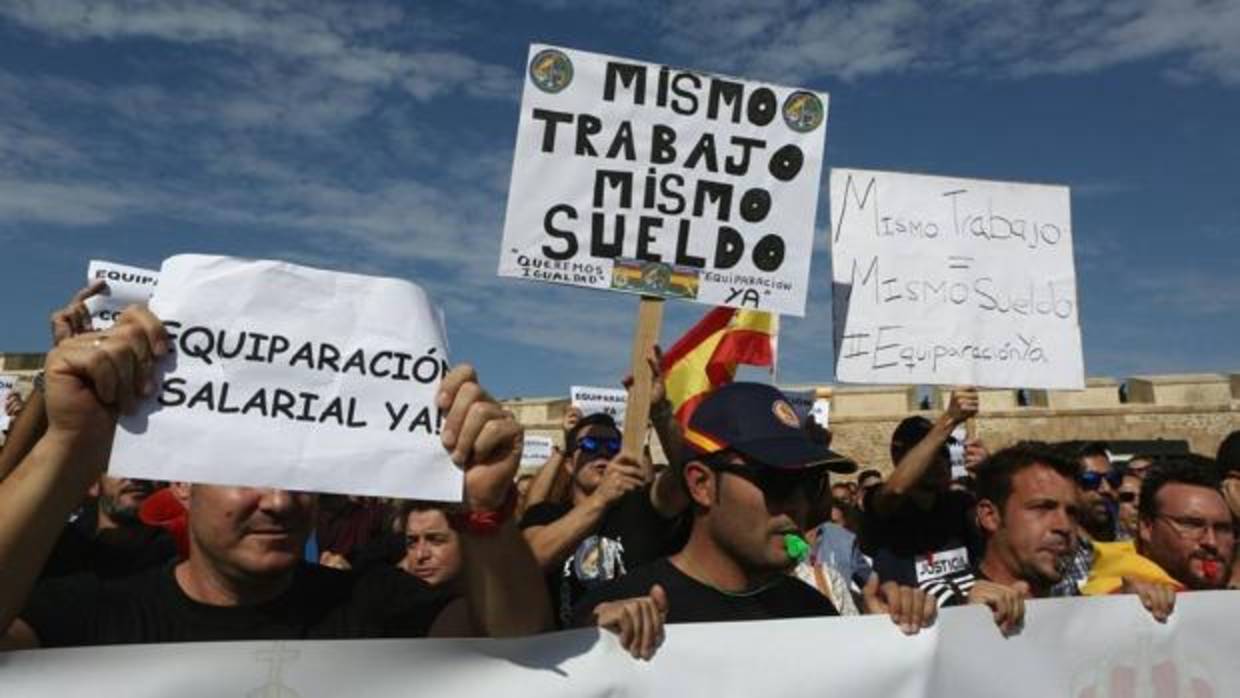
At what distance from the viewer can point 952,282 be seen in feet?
16.1

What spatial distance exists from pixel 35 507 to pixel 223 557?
2.06 ft

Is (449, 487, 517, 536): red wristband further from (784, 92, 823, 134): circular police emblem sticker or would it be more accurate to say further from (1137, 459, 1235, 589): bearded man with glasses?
(1137, 459, 1235, 589): bearded man with glasses

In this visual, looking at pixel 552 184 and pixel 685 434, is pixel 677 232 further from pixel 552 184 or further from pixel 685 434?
pixel 685 434

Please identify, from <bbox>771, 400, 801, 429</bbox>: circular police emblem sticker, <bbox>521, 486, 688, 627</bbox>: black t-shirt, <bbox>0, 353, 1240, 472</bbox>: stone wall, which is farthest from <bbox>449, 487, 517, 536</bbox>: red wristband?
<bbox>0, 353, 1240, 472</bbox>: stone wall

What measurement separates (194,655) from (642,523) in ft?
6.90

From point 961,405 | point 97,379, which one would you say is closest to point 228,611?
point 97,379

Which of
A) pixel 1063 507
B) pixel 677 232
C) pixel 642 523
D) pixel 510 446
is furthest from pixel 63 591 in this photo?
pixel 1063 507

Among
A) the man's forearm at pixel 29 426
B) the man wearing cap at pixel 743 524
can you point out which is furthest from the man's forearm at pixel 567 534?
the man's forearm at pixel 29 426

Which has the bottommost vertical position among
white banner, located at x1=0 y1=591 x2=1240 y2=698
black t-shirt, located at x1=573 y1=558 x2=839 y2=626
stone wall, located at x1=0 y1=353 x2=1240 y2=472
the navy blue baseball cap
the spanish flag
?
white banner, located at x1=0 y1=591 x2=1240 y2=698

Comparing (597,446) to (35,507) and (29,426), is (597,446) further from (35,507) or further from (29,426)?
(35,507)

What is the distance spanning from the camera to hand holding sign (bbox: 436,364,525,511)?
1.96m

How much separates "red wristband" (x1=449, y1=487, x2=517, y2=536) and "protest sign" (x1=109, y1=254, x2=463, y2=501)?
3.4 inches

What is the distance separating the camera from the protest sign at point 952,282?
4754 mm

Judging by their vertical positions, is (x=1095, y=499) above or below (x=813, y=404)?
below
